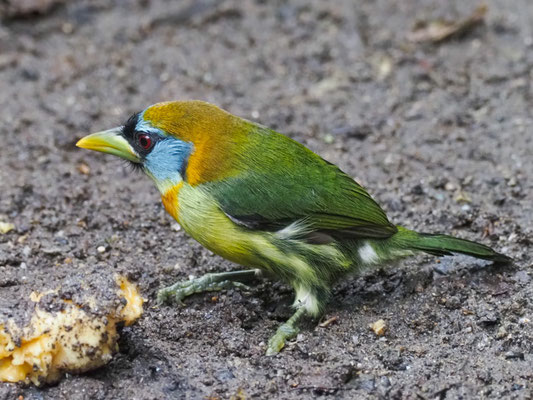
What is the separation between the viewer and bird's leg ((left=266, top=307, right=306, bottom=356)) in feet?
12.9

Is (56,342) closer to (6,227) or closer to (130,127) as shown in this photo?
(130,127)

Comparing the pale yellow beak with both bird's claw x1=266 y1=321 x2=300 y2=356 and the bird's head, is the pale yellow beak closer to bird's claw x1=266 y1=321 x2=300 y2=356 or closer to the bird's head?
the bird's head

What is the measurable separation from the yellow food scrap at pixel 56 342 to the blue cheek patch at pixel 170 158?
963 mm

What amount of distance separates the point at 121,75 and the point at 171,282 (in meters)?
2.81

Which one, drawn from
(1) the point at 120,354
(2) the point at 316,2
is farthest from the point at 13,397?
(2) the point at 316,2

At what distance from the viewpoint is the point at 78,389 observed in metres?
3.46

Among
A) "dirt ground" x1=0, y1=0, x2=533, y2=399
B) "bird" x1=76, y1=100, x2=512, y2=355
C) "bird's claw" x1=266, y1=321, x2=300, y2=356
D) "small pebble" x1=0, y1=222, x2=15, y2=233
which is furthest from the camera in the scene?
"small pebble" x1=0, y1=222, x2=15, y2=233

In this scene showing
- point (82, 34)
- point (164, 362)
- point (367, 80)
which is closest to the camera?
point (164, 362)

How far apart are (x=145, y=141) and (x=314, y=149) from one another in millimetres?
1976

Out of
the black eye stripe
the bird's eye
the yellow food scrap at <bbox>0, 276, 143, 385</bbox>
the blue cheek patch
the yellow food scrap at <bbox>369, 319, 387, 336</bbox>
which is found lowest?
the yellow food scrap at <bbox>369, 319, 387, 336</bbox>

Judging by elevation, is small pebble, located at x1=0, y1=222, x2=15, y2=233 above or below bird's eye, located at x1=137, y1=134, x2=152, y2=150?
below

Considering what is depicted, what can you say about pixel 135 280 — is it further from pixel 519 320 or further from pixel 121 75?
→ pixel 121 75

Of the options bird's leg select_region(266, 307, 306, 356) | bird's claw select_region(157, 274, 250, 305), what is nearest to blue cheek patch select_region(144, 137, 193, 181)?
bird's claw select_region(157, 274, 250, 305)

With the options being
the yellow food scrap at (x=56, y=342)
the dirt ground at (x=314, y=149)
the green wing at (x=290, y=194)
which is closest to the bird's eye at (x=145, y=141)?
the green wing at (x=290, y=194)
